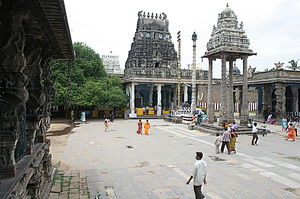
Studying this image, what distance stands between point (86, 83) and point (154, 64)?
11920 mm

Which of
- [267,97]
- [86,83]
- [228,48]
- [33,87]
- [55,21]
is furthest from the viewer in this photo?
[267,97]

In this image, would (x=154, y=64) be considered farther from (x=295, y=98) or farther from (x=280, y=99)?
(x=295, y=98)

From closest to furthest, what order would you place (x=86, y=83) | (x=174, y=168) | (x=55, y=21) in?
(x=55, y=21) → (x=174, y=168) → (x=86, y=83)

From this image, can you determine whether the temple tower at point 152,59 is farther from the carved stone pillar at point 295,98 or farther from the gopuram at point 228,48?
the carved stone pillar at point 295,98

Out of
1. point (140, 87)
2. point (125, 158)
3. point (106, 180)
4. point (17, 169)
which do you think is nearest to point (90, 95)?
point (140, 87)

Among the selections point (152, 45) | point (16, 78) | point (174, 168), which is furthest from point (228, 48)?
point (152, 45)

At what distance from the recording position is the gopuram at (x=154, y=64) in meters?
34.1

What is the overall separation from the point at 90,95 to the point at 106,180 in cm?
2000

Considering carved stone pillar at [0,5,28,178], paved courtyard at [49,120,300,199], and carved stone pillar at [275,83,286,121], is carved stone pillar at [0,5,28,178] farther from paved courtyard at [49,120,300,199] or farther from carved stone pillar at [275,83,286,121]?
carved stone pillar at [275,83,286,121]

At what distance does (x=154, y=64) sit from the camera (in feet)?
121

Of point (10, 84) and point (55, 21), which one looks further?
point (55, 21)

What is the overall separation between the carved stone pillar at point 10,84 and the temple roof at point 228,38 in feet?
58.2

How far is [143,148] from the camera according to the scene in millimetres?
12938

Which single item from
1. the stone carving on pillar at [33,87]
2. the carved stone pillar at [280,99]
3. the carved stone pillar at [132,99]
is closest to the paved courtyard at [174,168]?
the stone carving on pillar at [33,87]
